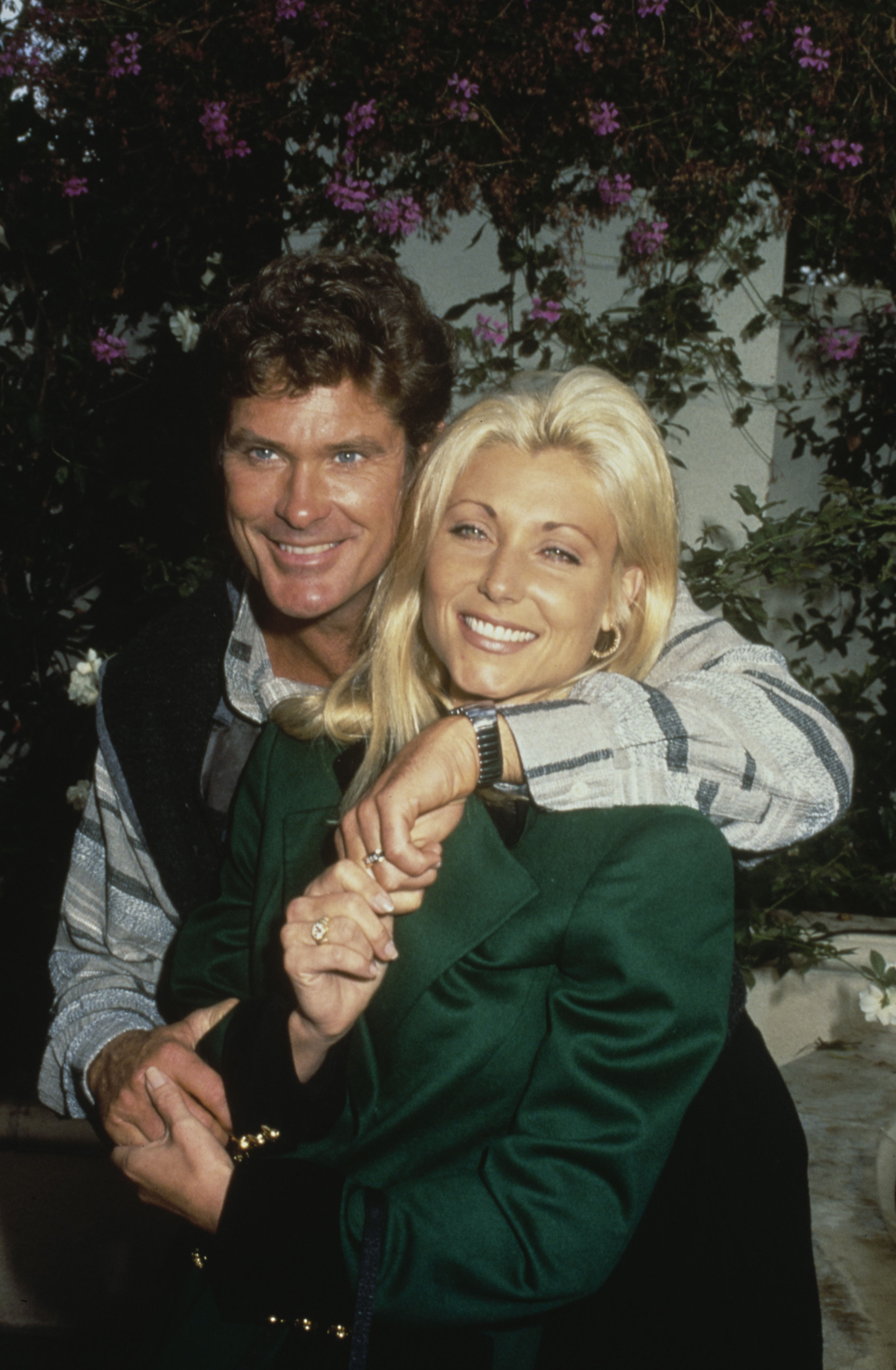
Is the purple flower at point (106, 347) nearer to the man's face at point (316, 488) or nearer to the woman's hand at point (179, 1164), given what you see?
the man's face at point (316, 488)

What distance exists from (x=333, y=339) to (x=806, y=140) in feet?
7.45

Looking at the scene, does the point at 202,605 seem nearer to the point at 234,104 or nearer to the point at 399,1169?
the point at 399,1169

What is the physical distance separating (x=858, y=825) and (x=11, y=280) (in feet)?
12.0

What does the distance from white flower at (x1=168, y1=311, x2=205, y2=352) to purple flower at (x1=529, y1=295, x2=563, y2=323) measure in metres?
1.10

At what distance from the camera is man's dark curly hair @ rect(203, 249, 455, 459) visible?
1.78 metres

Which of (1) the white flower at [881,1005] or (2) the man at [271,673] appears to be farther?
(1) the white flower at [881,1005]

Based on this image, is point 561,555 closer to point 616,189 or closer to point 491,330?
point 491,330

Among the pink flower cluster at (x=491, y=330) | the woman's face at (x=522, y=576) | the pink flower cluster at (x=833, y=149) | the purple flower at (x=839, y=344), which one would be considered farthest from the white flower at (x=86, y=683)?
the pink flower cluster at (x=833, y=149)

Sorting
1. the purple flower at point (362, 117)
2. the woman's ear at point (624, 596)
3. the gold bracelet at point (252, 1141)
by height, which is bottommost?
the gold bracelet at point (252, 1141)

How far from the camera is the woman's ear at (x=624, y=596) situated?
149 cm

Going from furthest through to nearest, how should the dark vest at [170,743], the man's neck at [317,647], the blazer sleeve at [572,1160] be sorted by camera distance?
the man's neck at [317,647]
the dark vest at [170,743]
the blazer sleeve at [572,1160]

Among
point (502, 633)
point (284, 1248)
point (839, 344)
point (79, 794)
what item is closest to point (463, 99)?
point (839, 344)

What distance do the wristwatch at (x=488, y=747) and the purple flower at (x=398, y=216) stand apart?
2.38 m

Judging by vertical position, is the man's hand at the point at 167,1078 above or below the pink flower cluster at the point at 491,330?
below
